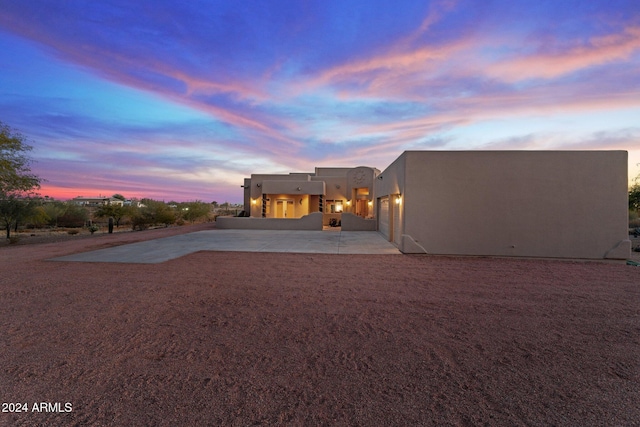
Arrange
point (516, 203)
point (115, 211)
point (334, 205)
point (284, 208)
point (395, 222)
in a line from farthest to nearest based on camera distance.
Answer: point (334, 205) → point (284, 208) → point (115, 211) → point (395, 222) → point (516, 203)

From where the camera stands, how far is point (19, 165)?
45.5 feet

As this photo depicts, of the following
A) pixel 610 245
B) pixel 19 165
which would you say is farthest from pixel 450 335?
pixel 19 165

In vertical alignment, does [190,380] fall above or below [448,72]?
below

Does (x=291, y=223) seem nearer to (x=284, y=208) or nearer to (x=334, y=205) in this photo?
(x=284, y=208)

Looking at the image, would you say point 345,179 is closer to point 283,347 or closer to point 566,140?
point 566,140

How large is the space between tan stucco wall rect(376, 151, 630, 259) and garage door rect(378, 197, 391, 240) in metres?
3.98

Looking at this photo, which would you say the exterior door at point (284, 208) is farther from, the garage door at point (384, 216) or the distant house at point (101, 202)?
the distant house at point (101, 202)

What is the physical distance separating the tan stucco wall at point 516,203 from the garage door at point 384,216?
13.1 feet

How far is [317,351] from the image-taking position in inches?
137

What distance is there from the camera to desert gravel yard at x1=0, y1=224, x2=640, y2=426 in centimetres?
243

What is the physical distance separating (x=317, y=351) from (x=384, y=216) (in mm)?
13838

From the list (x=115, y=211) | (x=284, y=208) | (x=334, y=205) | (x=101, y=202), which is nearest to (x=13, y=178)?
(x=115, y=211)

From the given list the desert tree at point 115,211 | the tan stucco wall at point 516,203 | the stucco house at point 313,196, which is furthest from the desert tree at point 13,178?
the tan stucco wall at point 516,203

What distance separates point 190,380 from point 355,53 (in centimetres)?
1334
